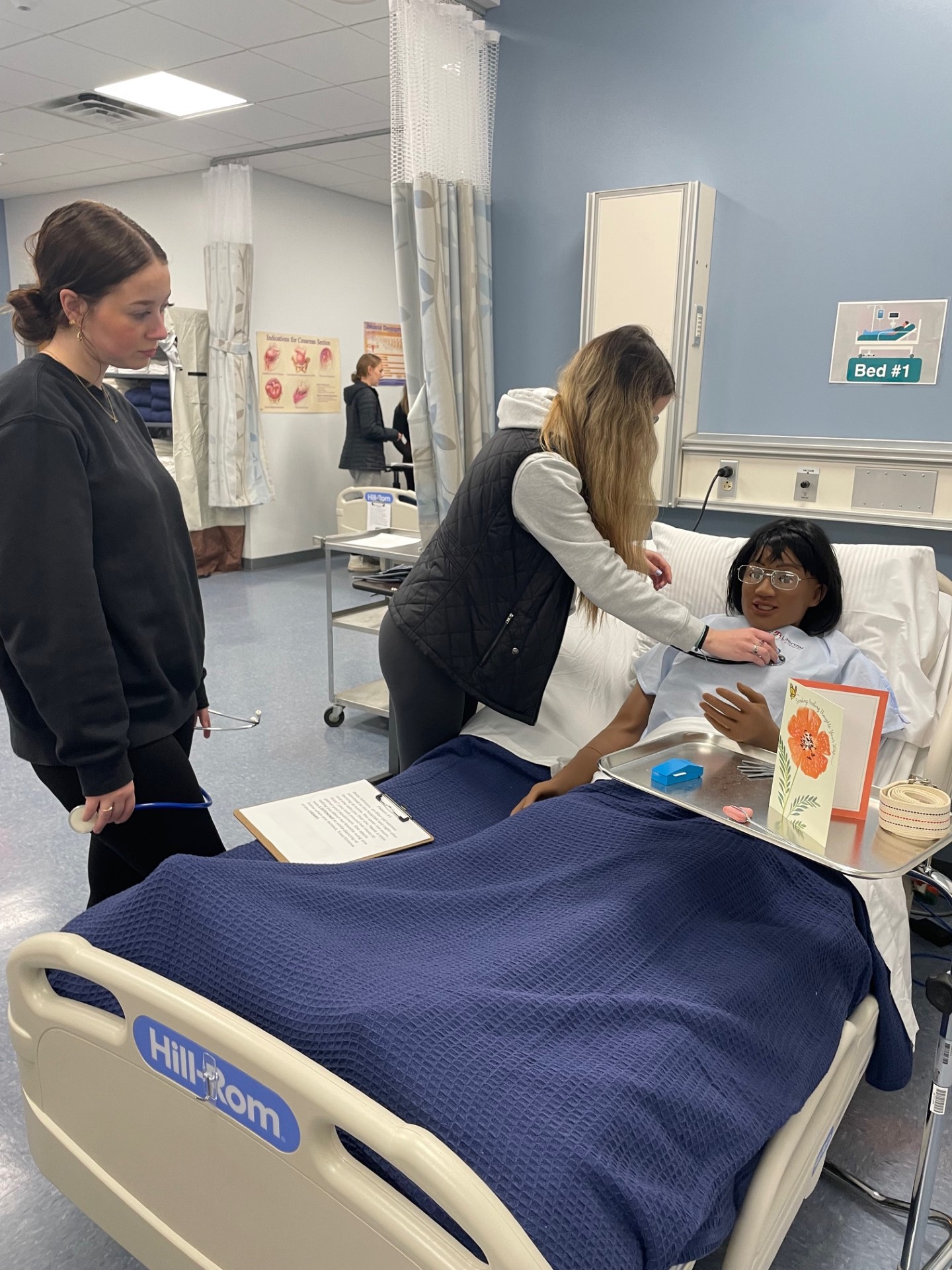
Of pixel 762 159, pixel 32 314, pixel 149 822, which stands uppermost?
pixel 762 159

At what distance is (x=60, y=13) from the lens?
3.45 m

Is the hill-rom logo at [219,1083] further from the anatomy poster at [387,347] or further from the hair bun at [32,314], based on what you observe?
the anatomy poster at [387,347]

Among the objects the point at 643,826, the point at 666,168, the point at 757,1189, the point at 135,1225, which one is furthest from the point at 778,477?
the point at 135,1225

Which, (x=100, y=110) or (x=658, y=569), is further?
(x=100, y=110)

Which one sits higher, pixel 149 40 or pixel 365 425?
pixel 149 40

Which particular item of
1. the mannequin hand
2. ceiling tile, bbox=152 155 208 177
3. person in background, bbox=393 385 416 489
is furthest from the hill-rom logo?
ceiling tile, bbox=152 155 208 177

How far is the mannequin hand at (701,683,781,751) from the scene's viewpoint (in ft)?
5.23

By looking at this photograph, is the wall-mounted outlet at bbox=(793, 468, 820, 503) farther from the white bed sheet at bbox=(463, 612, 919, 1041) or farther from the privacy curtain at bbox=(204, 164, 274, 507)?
the privacy curtain at bbox=(204, 164, 274, 507)

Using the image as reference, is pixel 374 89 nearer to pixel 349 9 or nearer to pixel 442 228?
pixel 349 9

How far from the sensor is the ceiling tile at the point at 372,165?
5.40 metres

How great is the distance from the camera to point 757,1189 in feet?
3.53

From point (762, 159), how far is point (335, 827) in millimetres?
1997

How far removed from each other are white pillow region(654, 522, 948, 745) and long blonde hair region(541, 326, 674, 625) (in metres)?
0.55

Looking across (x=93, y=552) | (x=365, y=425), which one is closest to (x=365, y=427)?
(x=365, y=425)
